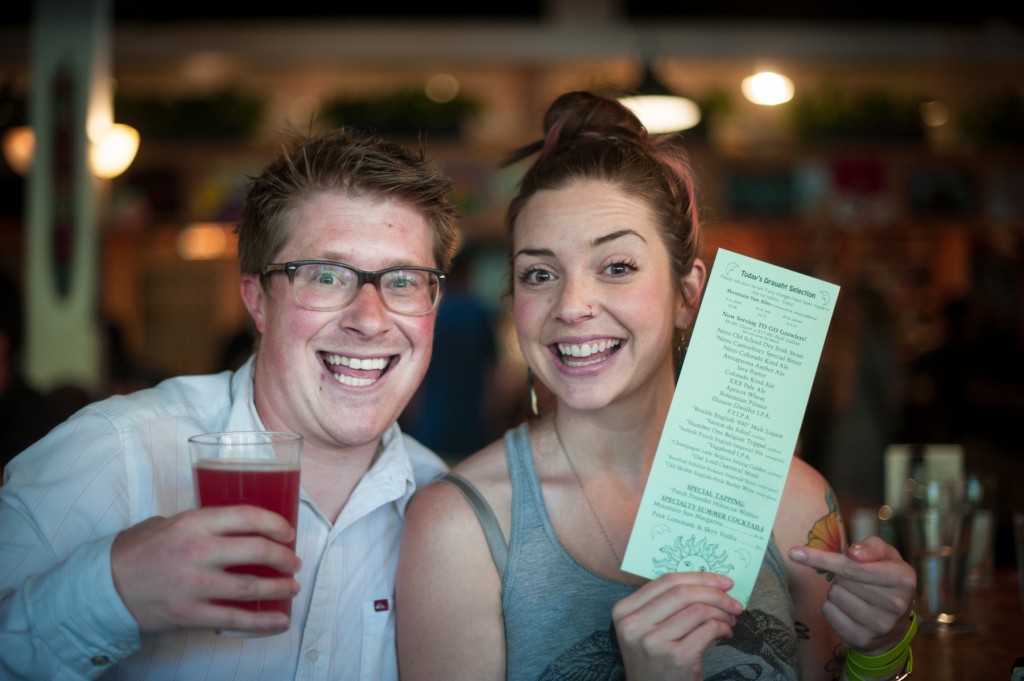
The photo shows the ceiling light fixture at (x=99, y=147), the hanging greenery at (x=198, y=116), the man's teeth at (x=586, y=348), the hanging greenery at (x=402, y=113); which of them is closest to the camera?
the man's teeth at (x=586, y=348)

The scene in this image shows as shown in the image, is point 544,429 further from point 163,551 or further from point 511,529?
point 163,551

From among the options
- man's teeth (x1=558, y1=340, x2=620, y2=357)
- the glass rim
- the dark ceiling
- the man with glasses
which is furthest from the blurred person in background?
the glass rim

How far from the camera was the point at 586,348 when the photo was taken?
5.39ft

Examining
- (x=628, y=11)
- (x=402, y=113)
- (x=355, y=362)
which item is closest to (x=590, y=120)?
(x=355, y=362)

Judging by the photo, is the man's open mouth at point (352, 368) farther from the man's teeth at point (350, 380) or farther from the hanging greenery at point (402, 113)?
the hanging greenery at point (402, 113)

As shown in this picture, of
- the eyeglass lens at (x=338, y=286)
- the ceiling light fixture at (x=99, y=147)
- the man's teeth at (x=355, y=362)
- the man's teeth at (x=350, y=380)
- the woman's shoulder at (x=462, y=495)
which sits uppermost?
the ceiling light fixture at (x=99, y=147)

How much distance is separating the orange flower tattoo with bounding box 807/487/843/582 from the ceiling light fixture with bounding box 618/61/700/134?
2898mm

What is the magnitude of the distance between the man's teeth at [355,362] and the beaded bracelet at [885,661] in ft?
2.99

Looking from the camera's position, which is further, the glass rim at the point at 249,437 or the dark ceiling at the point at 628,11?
the dark ceiling at the point at 628,11

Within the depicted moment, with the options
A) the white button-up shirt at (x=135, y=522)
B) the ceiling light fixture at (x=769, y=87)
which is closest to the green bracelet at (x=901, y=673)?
the white button-up shirt at (x=135, y=522)

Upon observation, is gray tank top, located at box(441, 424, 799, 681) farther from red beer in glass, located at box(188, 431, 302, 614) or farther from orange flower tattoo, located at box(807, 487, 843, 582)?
red beer in glass, located at box(188, 431, 302, 614)

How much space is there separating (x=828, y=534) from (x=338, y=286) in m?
0.94

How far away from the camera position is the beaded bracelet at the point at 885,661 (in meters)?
1.51

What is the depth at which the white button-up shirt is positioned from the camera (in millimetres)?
1283
